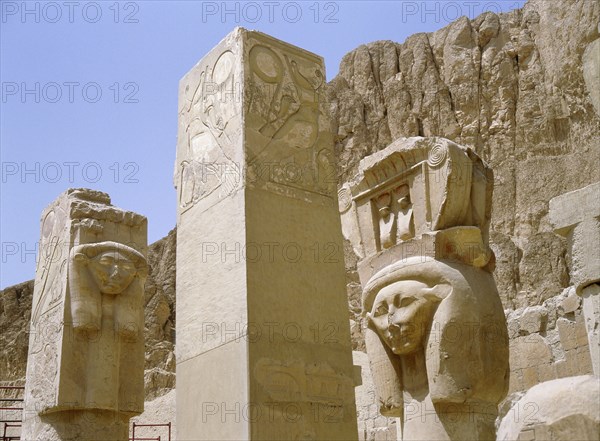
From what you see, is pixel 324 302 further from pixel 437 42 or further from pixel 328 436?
pixel 437 42

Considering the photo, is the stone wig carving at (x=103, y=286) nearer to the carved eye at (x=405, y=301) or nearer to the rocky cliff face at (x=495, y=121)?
the carved eye at (x=405, y=301)

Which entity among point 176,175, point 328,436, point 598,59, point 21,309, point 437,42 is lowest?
point 328,436

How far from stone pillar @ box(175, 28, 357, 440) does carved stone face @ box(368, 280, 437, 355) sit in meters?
0.37

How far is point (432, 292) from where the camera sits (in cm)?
440

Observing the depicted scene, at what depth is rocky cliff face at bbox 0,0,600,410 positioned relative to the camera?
2547cm

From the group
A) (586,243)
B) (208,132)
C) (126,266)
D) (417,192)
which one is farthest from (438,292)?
(126,266)

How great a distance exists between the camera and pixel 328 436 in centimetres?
389

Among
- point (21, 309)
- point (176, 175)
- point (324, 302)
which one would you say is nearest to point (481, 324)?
point (324, 302)

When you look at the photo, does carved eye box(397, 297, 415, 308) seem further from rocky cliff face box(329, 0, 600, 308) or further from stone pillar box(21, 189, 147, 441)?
rocky cliff face box(329, 0, 600, 308)

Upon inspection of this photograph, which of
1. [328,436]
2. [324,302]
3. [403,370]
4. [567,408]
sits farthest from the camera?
[403,370]

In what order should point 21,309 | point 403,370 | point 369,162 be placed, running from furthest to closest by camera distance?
point 21,309 → point 369,162 → point 403,370

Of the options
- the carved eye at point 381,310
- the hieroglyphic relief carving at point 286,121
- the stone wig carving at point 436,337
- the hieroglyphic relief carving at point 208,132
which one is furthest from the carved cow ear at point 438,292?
the hieroglyphic relief carving at point 208,132

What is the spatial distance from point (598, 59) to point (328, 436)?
2.49 m

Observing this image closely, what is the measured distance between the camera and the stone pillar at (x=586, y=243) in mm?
4555
